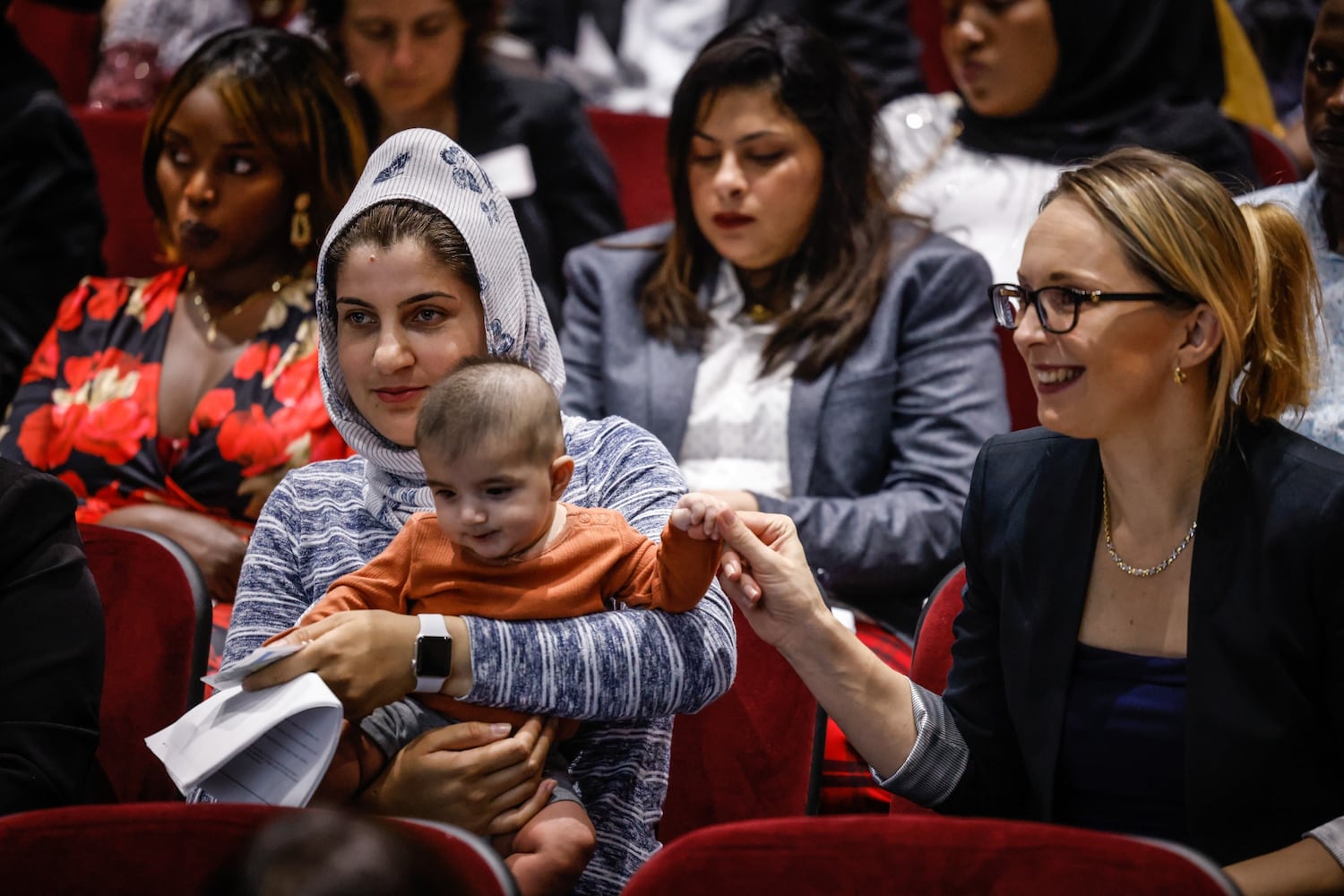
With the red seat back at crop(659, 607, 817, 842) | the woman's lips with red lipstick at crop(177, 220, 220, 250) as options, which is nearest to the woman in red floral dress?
the woman's lips with red lipstick at crop(177, 220, 220, 250)

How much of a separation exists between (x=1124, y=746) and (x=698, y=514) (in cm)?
57

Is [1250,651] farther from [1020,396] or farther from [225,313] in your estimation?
[225,313]

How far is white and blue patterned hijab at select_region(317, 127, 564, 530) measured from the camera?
1.76 metres

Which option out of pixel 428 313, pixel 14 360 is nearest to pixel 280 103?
pixel 14 360

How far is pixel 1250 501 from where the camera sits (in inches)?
63.5

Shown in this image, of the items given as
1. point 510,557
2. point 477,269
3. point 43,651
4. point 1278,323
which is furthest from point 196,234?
point 1278,323

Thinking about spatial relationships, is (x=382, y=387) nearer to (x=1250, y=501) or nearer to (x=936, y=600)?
(x=936, y=600)

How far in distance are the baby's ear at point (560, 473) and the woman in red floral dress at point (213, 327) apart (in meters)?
1.02

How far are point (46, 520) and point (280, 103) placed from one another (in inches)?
48.8

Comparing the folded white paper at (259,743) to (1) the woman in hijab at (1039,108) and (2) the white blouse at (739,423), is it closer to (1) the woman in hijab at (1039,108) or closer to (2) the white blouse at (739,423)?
(2) the white blouse at (739,423)

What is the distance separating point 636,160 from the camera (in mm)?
3768

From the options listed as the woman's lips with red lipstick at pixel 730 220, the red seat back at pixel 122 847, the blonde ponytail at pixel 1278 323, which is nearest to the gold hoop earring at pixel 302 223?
the woman's lips with red lipstick at pixel 730 220

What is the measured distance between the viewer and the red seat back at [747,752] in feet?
6.26

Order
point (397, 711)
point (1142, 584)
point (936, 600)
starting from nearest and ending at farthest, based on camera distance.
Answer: point (397, 711), point (1142, 584), point (936, 600)
